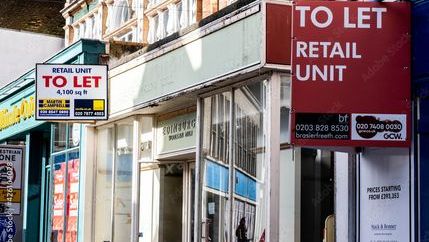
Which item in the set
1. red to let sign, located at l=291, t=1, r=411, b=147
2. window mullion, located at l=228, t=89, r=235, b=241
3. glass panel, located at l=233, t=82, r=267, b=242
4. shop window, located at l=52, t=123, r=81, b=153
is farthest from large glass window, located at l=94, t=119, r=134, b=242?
red to let sign, located at l=291, t=1, r=411, b=147

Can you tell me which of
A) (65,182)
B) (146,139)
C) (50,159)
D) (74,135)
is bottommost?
(65,182)

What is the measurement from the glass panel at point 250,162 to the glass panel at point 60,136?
8.29 meters

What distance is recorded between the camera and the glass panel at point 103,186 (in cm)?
1775

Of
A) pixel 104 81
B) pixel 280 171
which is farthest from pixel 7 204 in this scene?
pixel 280 171

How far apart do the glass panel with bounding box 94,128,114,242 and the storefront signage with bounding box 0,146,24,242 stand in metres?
1.50

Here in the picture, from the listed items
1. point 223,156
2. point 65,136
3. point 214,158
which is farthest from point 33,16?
point 223,156

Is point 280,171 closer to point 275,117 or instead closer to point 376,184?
point 275,117

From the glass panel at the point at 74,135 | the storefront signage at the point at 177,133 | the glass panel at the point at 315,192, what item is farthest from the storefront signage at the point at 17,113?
the glass panel at the point at 315,192

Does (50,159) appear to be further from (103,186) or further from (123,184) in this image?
(123,184)

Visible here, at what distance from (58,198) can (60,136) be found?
139 centimetres

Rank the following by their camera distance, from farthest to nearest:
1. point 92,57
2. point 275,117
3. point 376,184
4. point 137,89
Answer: point 92,57, point 137,89, point 275,117, point 376,184

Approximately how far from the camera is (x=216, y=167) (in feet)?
43.2

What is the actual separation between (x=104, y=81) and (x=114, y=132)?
126 centimetres

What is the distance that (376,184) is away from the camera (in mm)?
10266
